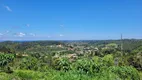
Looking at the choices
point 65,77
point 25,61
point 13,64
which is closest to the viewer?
point 65,77

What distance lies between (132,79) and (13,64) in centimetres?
2144

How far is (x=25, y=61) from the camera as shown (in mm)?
32531

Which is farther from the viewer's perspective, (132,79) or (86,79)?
(132,79)

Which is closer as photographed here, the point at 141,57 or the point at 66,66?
the point at 66,66

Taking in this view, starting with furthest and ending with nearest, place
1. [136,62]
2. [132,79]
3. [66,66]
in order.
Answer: [136,62] < [132,79] < [66,66]

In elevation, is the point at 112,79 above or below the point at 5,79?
above

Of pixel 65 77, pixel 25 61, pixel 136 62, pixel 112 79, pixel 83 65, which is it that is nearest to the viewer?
pixel 65 77

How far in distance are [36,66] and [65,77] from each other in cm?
2514

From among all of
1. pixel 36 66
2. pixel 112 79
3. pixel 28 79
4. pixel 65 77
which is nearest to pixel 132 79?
pixel 28 79

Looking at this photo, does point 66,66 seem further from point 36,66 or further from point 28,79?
point 36,66

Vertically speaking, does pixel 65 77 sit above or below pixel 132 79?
above

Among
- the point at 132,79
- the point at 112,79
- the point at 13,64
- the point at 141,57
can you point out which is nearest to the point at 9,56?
the point at 13,64

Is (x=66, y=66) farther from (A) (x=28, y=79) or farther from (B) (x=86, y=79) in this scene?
(B) (x=86, y=79)

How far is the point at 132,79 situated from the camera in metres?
20.1
